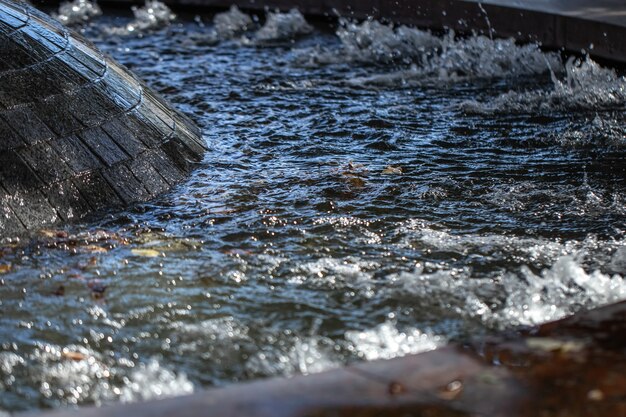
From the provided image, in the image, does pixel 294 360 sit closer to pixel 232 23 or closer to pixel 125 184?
pixel 125 184

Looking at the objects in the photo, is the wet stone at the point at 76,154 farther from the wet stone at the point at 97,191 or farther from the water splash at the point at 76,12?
the water splash at the point at 76,12

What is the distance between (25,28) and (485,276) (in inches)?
151

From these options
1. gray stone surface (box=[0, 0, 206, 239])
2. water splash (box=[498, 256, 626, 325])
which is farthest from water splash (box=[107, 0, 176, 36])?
water splash (box=[498, 256, 626, 325])

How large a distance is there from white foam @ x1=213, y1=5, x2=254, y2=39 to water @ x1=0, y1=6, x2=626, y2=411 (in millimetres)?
2930

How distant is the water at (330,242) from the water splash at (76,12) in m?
4.23

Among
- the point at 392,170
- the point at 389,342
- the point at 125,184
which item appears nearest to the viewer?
the point at 389,342

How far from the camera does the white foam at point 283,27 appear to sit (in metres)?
13.3

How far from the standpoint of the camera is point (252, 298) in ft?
18.3

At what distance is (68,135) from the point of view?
22.9 feet

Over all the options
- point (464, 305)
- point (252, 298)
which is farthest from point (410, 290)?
point (252, 298)

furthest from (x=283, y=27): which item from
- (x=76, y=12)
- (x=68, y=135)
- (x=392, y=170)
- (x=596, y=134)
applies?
(x=68, y=135)

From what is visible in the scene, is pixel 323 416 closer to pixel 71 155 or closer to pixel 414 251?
pixel 414 251

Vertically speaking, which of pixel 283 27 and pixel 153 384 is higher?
pixel 153 384

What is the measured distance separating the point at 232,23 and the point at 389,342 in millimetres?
9611
